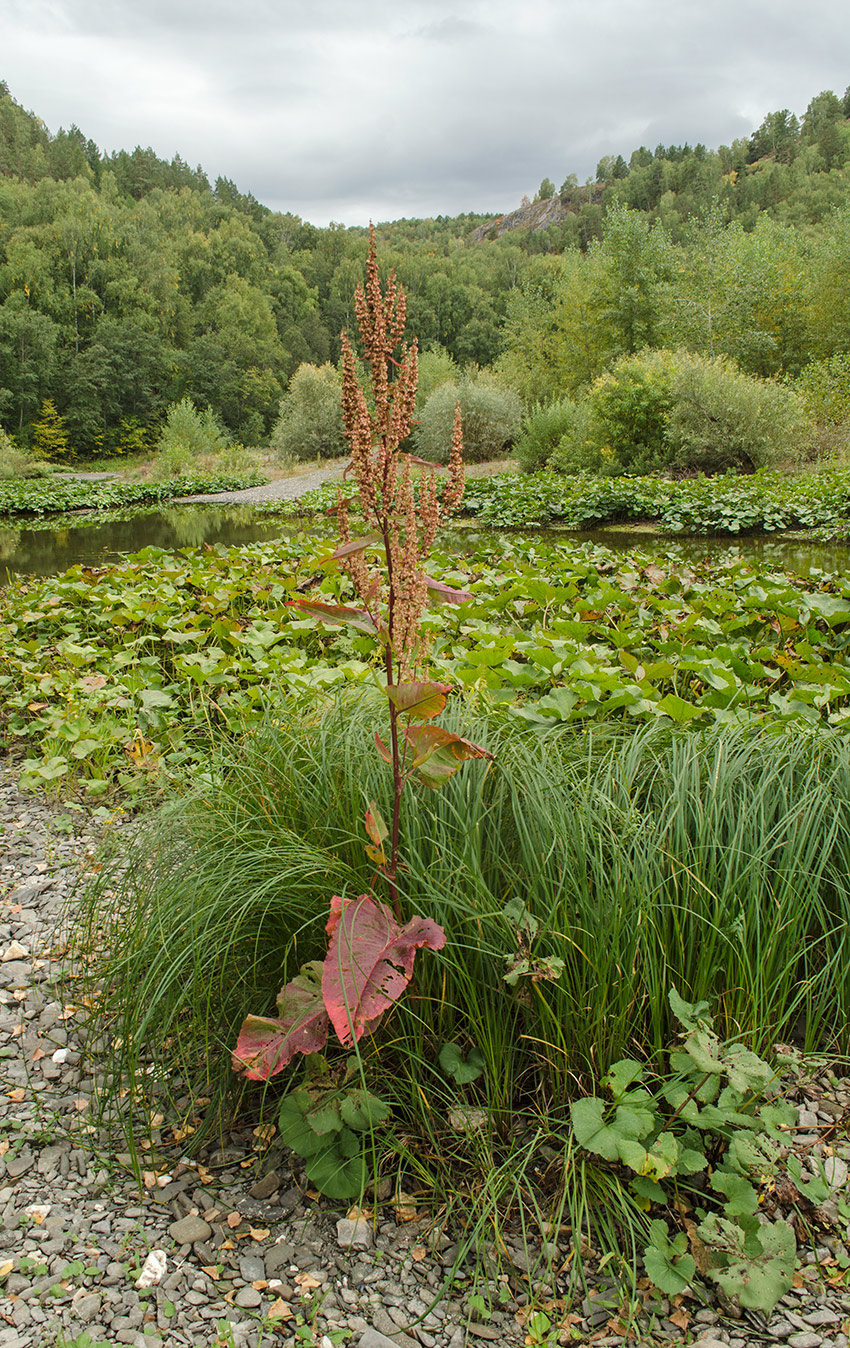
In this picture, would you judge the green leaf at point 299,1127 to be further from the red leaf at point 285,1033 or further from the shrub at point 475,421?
the shrub at point 475,421

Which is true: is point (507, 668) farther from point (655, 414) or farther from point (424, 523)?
point (655, 414)

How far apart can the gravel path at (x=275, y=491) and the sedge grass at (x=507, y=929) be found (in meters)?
20.0

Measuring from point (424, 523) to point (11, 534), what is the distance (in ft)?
55.3

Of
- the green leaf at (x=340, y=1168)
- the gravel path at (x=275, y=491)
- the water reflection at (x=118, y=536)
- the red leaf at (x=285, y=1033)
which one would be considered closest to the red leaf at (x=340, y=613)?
the red leaf at (x=285, y=1033)

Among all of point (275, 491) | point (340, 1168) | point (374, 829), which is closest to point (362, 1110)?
point (340, 1168)

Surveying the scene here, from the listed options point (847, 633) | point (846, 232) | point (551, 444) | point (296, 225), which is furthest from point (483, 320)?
point (847, 633)

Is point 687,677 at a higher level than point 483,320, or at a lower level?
lower

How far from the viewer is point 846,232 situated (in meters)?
26.5

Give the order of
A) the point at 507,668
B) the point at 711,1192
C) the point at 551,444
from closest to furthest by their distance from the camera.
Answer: the point at 711,1192
the point at 507,668
the point at 551,444

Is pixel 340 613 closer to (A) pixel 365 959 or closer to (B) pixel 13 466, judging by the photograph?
(A) pixel 365 959

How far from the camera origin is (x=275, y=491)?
24172 mm

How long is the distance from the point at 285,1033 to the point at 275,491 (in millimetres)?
24077

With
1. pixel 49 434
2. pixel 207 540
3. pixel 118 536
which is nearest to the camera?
pixel 207 540

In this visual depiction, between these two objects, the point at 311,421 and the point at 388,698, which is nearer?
the point at 388,698
